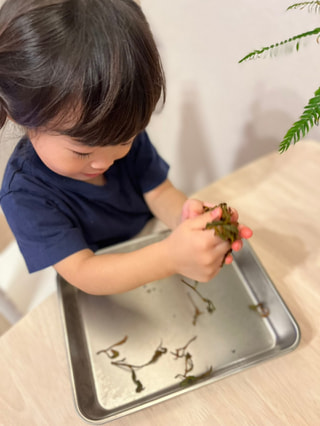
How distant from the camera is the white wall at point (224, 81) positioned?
62 cm

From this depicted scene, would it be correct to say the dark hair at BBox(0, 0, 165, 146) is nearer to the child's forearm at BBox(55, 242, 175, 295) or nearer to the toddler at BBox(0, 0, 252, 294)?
the toddler at BBox(0, 0, 252, 294)

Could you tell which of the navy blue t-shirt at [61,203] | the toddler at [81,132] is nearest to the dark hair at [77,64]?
the toddler at [81,132]

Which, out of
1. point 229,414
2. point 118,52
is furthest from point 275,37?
point 229,414

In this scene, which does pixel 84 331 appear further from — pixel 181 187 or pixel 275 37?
pixel 181 187

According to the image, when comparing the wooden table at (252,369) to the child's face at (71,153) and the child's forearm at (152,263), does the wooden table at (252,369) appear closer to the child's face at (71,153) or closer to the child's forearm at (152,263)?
the child's forearm at (152,263)

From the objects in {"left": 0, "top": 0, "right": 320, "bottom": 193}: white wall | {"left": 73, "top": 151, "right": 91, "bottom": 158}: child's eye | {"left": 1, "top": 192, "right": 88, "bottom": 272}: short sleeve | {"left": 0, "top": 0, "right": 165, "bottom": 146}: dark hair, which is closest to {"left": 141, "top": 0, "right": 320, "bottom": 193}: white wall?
{"left": 0, "top": 0, "right": 320, "bottom": 193}: white wall

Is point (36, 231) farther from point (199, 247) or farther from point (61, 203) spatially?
point (199, 247)

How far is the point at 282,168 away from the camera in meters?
0.74

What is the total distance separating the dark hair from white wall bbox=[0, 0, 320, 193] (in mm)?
191

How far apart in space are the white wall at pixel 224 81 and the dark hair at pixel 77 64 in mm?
191

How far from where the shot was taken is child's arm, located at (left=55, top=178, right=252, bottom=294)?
1.57 feet

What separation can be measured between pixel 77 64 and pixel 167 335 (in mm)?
400

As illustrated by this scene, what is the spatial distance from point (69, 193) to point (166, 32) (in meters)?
0.52

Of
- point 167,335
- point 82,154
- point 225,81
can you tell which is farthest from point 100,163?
point 225,81
